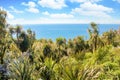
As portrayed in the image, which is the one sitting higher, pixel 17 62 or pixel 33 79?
pixel 17 62

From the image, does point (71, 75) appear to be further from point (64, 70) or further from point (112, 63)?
point (112, 63)

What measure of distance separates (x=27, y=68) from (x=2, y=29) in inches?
585

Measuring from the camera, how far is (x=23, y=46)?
54.1 meters

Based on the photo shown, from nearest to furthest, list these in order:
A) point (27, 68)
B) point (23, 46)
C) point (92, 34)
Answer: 1. point (27, 68)
2. point (92, 34)
3. point (23, 46)

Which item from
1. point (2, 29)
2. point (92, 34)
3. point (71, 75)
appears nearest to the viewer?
point (71, 75)

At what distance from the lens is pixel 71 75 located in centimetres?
998

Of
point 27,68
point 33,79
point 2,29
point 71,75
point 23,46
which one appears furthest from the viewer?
point 23,46

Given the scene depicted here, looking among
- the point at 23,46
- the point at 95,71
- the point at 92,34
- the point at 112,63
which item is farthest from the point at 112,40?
the point at 95,71

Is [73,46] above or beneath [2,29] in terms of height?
beneath

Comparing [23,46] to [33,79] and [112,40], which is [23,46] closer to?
[112,40]

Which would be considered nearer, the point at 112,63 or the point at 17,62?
the point at 17,62

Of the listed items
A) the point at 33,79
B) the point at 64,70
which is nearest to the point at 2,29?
the point at 33,79

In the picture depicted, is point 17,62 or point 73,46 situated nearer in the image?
point 17,62

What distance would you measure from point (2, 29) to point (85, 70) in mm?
18131
